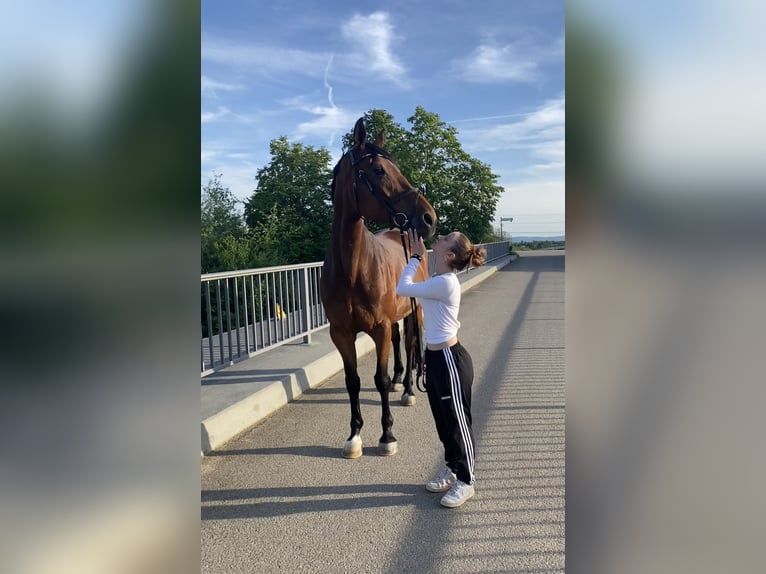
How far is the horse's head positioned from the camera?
350cm

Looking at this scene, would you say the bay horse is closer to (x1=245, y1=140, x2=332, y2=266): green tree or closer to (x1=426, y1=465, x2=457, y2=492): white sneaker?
(x1=426, y1=465, x2=457, y2=492): white sneaker

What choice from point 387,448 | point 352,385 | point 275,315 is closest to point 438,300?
point 352,385

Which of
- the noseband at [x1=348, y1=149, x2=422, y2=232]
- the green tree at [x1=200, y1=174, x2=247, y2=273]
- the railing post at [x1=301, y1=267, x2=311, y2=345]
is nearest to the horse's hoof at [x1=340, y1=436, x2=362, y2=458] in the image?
the noseband at [x1=348, y1=149, x2=422, y2=232]

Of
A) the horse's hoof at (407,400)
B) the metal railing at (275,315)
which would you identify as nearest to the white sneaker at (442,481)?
the horse's hoof at (407,400)

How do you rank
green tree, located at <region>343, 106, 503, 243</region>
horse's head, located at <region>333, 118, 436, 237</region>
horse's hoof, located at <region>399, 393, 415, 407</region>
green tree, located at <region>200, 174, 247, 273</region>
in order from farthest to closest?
green tree, located at <region>343, 106, 503, 243</region> → green tree, located at <region>200, 174, 247, 273</region> → horse's hoof, located at <region>399, 393, 415, 407</region> → horse's head, located at <region>333, 118, 436, 237</region>

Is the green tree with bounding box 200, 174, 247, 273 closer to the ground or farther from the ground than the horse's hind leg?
farther from the ground

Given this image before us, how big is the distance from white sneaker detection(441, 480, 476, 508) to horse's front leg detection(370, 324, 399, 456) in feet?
2.73

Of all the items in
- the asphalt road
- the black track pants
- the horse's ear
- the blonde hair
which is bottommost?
the asphalt road

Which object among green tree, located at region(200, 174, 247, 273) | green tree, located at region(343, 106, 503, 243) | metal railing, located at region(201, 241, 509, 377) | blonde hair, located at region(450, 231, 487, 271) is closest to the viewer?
blonde hair, located at region(450, 231, 487, 271)

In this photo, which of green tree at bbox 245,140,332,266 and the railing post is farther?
green tree at bbox 245,140,332,266

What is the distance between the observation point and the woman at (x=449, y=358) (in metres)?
3.15
